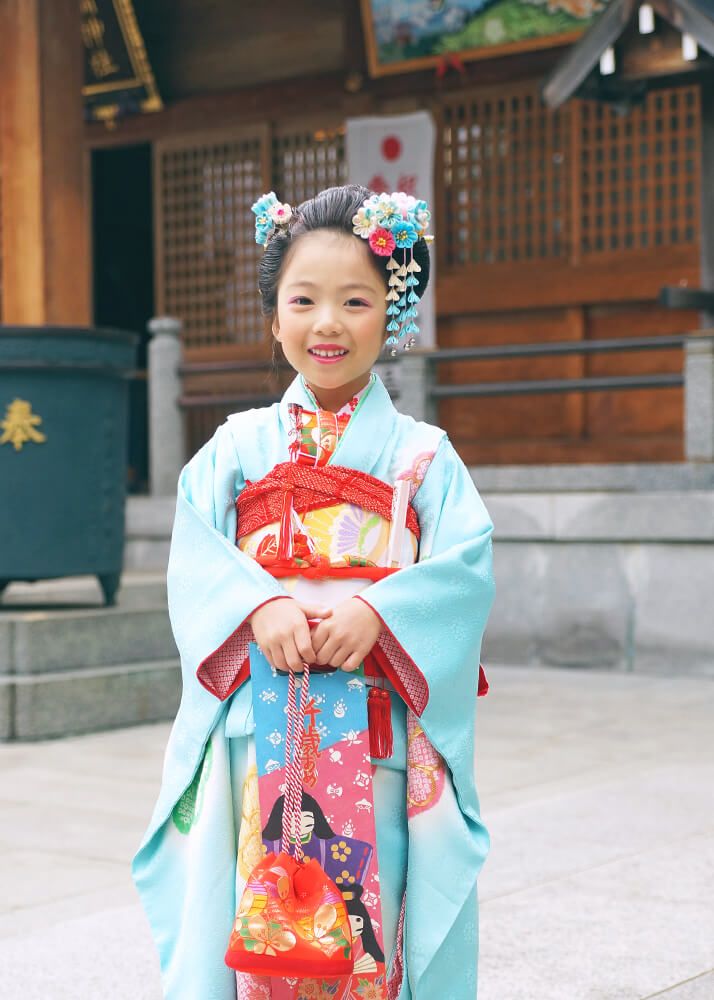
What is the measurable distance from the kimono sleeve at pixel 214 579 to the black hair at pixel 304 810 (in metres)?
0.22

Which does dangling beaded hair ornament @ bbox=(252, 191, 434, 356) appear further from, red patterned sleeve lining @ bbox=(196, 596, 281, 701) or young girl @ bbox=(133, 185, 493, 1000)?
red patterned sleeve lining @ bbox=(196, 596, 281, 701)

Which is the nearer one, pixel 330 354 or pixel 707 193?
pixel 330 354

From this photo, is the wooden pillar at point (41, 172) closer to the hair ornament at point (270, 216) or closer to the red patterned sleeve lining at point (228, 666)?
the hair ornament at point (270, 216)

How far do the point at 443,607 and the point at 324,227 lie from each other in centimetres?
70

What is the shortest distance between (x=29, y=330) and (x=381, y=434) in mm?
4244

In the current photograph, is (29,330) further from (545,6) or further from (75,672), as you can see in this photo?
(545,6)

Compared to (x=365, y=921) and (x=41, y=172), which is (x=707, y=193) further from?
(x=365, y=921)

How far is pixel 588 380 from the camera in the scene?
8.91 m

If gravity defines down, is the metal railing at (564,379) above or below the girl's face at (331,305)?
above

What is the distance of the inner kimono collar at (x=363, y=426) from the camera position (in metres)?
2.56

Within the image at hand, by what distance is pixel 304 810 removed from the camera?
2400 mm

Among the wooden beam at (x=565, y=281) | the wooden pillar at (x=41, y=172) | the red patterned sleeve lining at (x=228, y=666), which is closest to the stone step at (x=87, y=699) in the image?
the wooden pillar at (x=41, y=172)

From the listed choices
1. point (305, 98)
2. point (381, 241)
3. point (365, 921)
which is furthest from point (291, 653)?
point (305, 98)

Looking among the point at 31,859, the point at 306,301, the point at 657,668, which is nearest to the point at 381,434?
the point at 306,301
